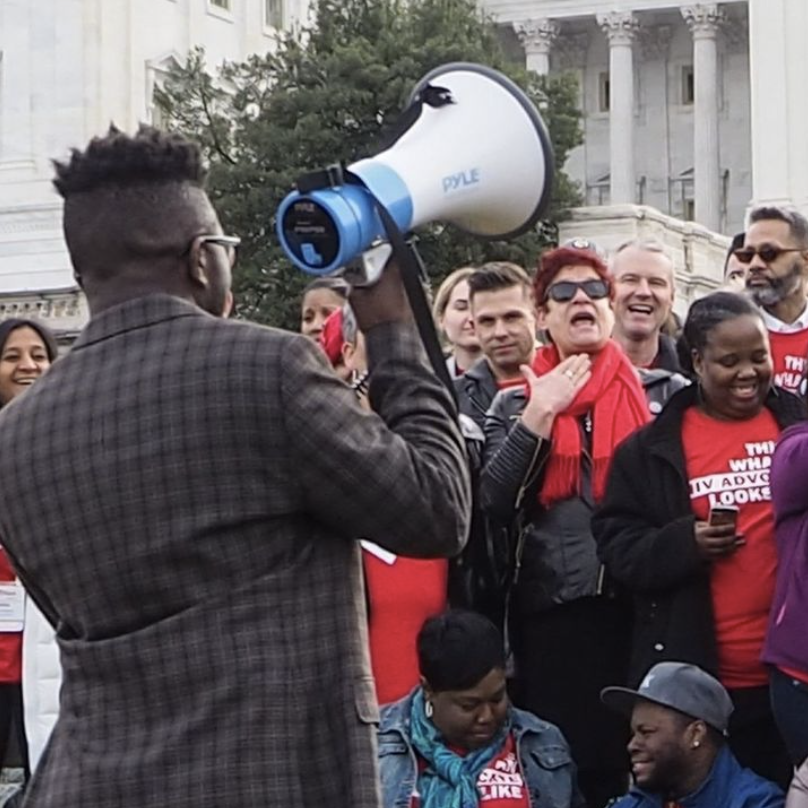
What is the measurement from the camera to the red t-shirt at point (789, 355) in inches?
337

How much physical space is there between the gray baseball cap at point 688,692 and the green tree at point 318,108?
108 ft

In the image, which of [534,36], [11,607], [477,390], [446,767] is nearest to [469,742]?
[446,767]

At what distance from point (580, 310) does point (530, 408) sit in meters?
0.45

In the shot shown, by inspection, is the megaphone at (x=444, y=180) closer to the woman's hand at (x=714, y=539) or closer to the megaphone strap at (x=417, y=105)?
the megaphone strap at (x=417, y=105)

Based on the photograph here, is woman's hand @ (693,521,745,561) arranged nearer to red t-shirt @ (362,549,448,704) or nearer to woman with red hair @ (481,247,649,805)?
woman with red hair @ (481,247,649,805)

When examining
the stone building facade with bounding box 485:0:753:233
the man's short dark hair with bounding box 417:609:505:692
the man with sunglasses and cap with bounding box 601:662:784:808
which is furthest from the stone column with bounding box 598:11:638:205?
the man with sunglasses and cap with bounding box 601:662:784:808

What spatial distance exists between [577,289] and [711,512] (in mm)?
1101

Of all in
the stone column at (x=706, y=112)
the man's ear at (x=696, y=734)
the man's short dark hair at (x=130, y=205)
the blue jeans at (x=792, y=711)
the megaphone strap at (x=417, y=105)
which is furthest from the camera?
the stone column at (x=706, y=112)

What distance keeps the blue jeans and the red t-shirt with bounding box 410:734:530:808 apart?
3.13 feet

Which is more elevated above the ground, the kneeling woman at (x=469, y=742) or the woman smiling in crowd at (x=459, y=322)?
the woman smiling in crowd at (x=459, y=322)

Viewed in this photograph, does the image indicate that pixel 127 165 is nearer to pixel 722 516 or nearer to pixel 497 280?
pixel 722 516

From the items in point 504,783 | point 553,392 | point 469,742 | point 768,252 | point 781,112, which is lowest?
point 504,783

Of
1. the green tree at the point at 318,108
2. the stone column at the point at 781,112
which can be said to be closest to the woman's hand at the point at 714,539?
the green tree at the point at 318,108

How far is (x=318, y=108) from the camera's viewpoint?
47.7m
